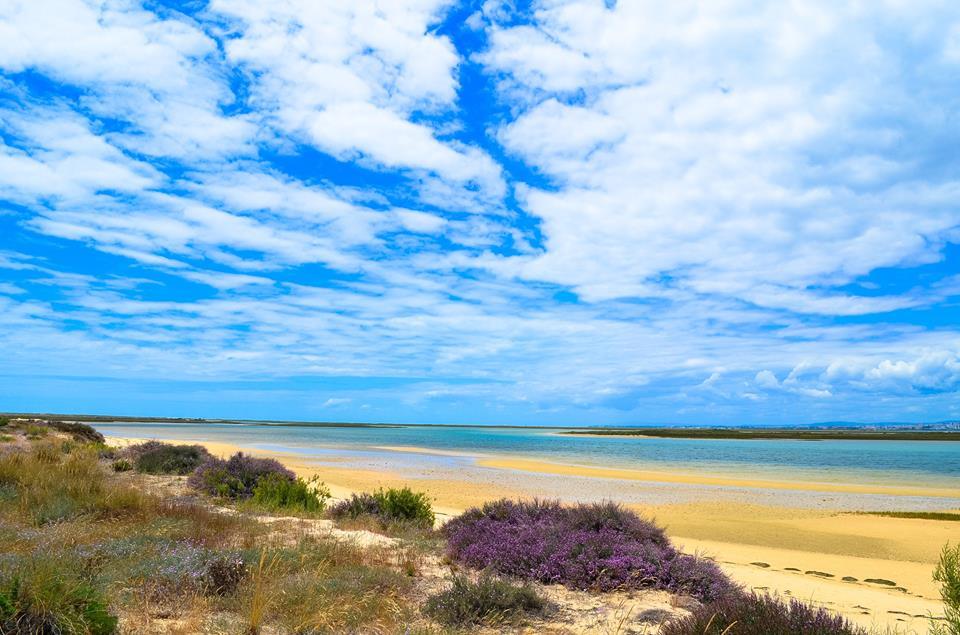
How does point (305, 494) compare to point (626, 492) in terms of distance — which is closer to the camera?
point (305, 494)

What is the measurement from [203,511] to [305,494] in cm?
380

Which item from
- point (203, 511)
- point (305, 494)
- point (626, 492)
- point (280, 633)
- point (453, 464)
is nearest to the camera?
point (280, 633)

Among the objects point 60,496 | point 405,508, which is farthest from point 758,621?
point 60,496

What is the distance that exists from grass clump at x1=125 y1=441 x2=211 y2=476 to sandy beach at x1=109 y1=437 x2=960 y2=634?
17.5ft

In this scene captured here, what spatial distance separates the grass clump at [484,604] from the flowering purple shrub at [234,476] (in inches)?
412

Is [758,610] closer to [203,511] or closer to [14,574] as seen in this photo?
[14,574]

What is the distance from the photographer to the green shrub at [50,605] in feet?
15.7

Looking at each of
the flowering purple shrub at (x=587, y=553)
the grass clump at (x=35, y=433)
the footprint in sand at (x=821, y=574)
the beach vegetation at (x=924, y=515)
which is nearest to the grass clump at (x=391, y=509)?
the flowering purple shrub at (x=587, y=553)

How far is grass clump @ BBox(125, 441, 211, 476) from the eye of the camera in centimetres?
2123

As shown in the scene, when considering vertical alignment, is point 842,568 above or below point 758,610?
below

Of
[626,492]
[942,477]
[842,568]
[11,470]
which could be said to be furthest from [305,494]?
[942,477]

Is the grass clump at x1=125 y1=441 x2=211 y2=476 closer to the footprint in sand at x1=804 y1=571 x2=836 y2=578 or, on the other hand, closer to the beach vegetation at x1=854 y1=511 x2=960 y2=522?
the footprint in sand at x1=804 y1=571 x2=836 y2=578

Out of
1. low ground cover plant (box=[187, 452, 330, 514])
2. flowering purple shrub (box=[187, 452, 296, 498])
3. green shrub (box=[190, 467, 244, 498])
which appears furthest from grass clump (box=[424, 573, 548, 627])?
flowering purple shrub (box=[187, 452, 296, 498])

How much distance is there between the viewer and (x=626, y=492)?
84.5 feet
